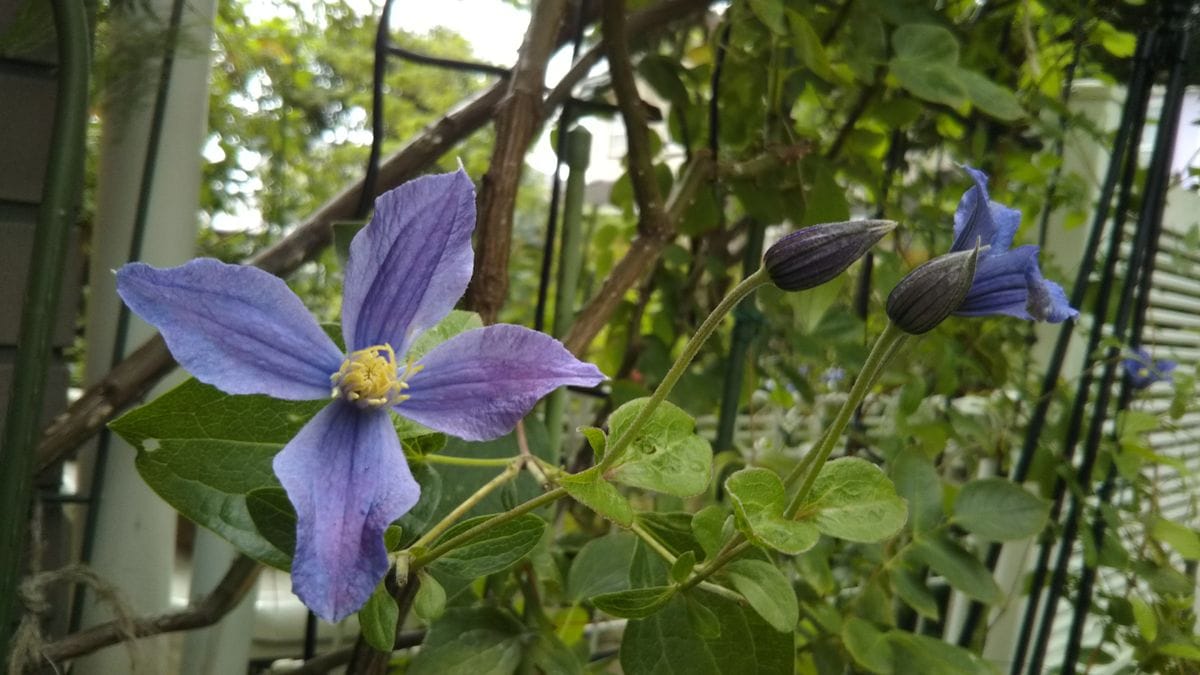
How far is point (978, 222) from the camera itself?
38cm

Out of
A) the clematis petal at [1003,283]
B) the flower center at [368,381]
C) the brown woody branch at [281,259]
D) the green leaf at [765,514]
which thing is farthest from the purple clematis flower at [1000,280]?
the brown woody branch at [281,259]

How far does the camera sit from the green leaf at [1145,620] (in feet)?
2.80

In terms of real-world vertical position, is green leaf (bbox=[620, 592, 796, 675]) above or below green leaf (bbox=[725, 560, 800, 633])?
below

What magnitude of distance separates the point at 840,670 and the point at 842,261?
1.53 feet

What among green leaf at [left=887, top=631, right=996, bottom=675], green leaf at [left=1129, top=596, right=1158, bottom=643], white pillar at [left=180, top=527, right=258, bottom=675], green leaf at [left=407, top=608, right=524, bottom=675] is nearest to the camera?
green leaf at [left=407, top=608, right=524, bottom=675]

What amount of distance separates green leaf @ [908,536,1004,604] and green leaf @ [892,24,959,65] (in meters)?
0.35

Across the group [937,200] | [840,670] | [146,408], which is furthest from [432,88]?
[146,408]

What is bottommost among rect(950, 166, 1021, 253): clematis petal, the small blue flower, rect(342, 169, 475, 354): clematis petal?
rect(342, 169, 475, 354): clematis petal

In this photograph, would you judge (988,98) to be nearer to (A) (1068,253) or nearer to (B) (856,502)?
(B) (856,502)

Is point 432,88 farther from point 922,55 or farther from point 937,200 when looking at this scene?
point 922,55

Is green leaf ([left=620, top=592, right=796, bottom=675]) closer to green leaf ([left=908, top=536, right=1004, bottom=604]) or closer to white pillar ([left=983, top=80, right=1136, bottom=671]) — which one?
green leaf ([left=908, top=536, right=1004, bottom=604])

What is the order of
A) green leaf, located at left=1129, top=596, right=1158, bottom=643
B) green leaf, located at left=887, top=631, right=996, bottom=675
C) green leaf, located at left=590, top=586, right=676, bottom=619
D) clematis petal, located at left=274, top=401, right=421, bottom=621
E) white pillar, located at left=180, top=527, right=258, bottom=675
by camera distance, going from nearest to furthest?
clematis petal, located at left=274, top=401, right=421, bottom=621
green leaf, located at left=590, top=586, right=676, bottom=619
green leaf, located at left=887, top=631, right=996, bottom=675
white pillar, located at left=180, top=527, right=258, bottom=675
green leaf, located at left=1129, top=596, right=1158, bottom=643

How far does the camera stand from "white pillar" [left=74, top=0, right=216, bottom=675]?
2.50ft

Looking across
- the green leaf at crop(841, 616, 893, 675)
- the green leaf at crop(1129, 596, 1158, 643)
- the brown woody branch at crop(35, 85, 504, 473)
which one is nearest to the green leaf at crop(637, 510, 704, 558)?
the green leaf at crop(841, 616, 893, 675)
